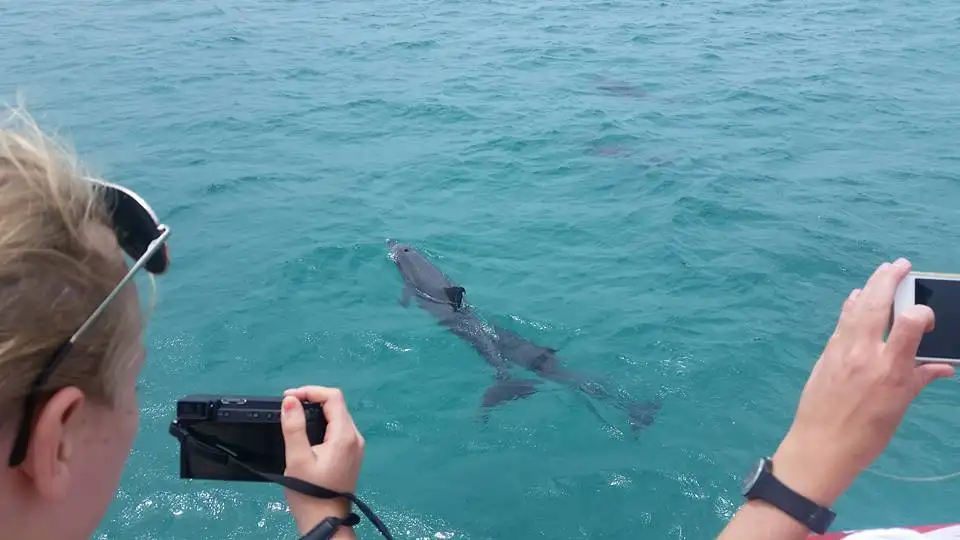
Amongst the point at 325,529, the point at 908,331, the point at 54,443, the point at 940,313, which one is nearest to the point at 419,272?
the point at 940,313

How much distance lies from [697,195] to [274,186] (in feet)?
20.1

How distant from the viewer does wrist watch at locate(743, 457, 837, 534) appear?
6.48 feet

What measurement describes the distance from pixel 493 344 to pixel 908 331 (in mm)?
6066

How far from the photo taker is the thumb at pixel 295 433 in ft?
6.89

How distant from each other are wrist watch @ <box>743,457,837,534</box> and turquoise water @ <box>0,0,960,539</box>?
192 cm

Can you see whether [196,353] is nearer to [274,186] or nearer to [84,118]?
[274,186]

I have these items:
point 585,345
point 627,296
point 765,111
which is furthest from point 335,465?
point 765,111

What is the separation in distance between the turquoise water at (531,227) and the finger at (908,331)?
204 cm

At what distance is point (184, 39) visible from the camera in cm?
2003

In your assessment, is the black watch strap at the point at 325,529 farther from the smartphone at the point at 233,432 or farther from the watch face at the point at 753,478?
the watch face at the point at 753,478

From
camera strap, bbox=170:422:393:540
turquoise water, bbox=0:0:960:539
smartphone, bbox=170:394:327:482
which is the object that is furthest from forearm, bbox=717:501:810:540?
turquoise water, bbox=0:0:960:539

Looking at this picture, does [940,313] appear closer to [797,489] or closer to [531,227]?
[797,489]

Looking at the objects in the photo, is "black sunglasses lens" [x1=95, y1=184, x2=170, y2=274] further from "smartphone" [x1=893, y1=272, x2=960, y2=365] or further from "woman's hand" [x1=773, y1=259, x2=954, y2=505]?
"smartphone" [x1=893, y1=272, x2=960, y2=365]

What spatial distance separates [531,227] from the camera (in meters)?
10.5
